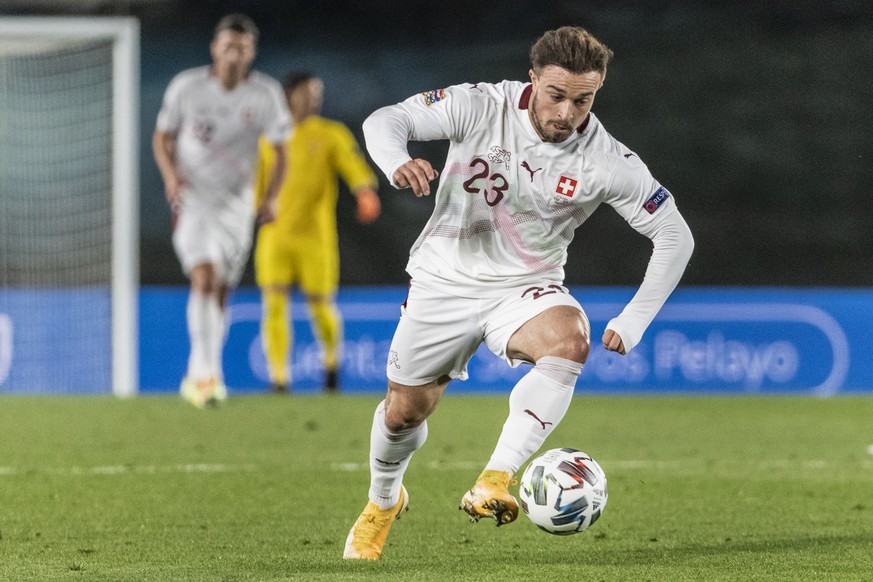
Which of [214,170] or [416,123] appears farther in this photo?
[214,170]

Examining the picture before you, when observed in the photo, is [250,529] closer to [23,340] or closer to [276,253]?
[276,253]

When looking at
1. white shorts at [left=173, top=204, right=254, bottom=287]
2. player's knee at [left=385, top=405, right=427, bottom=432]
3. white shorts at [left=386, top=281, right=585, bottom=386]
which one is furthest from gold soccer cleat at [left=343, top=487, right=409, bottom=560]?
white shorts at [left=173, top=204, right=254, bottom=287]

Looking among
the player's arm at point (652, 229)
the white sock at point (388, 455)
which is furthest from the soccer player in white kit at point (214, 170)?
the player's arm at point (652, 229)

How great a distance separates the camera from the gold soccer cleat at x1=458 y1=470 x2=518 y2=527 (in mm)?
4168

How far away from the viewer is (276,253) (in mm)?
12406

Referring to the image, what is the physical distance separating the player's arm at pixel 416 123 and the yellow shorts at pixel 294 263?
7555 millimetres

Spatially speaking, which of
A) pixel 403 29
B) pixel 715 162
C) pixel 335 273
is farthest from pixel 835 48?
pixel 335 273

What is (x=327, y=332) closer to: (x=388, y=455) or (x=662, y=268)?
(x=388, y=455)

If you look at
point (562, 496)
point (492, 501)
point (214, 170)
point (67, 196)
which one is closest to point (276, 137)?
point (214, 170)

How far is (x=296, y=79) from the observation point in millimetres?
12383

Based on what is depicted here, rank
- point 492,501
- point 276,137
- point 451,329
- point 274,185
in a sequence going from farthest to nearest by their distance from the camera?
point 276,137 < point 274,185 < point 451,329 < point 492,501

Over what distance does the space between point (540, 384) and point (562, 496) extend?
0.37 meters

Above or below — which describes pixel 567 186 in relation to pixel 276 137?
above

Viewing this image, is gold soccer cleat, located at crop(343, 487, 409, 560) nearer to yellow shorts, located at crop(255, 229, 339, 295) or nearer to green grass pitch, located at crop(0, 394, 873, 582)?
green grass pitch, located at crop(0, 394, 873, 582)
